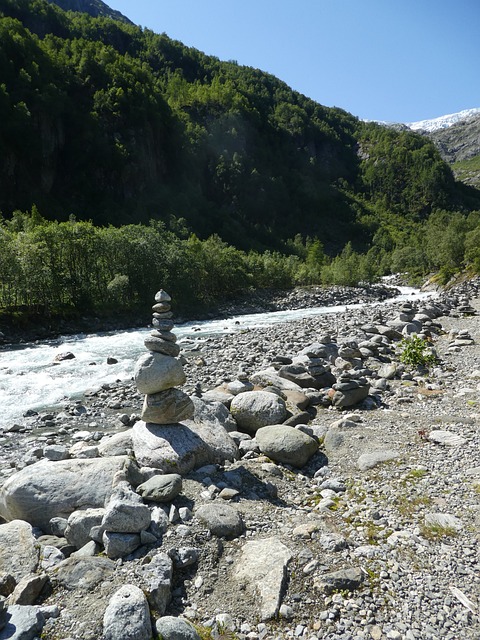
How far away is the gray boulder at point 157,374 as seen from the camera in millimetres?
9961

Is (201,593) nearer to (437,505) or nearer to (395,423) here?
(437,505)

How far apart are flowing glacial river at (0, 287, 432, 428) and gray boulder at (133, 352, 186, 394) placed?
9.47 metres

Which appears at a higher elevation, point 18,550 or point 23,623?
point 23,623

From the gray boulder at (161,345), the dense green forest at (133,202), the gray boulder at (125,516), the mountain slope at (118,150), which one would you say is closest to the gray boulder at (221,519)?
the gray boulder at (125,516)

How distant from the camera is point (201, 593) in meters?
5.84

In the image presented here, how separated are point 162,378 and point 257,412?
152 inches

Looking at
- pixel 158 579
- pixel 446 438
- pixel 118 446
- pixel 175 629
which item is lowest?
pixel 446 438

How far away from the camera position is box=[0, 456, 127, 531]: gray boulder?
7703mm

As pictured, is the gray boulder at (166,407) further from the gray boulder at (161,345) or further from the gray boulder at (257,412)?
the gray boulder at (257,412)

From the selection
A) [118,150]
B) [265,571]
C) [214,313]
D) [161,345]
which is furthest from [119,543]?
[118,150]

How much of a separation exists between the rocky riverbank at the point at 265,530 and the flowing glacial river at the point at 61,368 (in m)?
5.67

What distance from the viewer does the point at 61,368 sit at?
25.4 m

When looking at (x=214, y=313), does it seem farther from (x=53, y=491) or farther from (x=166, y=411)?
(x=53, y=491)

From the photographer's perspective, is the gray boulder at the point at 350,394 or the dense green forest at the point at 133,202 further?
the dense green forest at the point at 133,202
